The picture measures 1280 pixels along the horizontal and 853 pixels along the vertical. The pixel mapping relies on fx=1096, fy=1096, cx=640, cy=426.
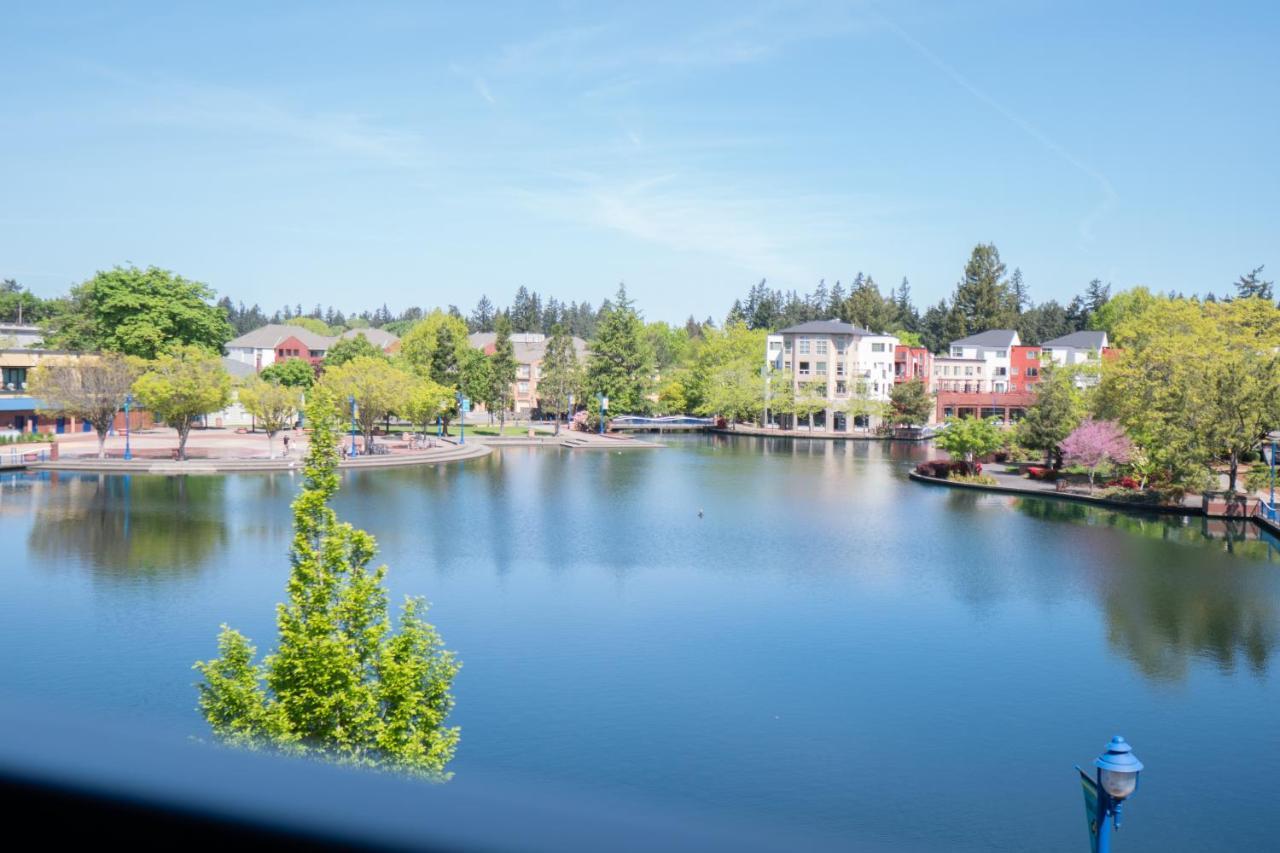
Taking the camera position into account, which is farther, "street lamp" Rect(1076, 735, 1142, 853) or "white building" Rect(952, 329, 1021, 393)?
"white building" Rect(952, 329, 1021, 393)

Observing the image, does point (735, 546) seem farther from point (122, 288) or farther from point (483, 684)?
point (122, 288)

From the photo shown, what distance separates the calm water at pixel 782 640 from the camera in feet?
42.7

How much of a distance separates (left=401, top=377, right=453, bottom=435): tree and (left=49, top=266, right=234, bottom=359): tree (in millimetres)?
13242

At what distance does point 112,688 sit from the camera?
608 inches

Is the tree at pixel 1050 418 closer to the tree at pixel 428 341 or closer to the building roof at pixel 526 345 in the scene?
the tree at pixel 428 341

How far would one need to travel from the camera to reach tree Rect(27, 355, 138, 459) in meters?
43.2

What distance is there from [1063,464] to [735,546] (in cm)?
2152

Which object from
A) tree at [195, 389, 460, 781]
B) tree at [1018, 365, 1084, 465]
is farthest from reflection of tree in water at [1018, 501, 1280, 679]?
tree at [195, 389, 460, 781]

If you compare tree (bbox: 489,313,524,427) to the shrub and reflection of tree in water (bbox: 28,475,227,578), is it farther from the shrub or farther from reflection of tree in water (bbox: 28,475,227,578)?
the shrub

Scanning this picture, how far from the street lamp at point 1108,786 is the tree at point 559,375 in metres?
58.8

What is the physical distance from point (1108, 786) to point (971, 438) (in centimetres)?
3593

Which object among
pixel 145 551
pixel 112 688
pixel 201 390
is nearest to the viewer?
pixel 112 688

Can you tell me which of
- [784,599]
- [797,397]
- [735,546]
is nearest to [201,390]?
[735,546]

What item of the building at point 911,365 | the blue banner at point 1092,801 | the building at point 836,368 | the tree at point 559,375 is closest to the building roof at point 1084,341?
the building at point 911,365
